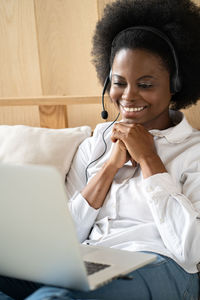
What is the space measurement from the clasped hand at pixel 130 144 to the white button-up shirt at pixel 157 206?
0.12 ft

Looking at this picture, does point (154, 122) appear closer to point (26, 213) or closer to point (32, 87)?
point (26, 213)

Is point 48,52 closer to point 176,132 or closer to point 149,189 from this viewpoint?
point 176,132

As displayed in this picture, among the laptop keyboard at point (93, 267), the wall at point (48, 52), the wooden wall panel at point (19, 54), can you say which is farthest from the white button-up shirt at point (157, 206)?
the wooden wall panel at point (19, 54)

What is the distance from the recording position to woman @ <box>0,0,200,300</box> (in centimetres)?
132

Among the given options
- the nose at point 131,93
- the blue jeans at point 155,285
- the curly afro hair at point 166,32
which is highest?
the curly afro hair at point 166,32

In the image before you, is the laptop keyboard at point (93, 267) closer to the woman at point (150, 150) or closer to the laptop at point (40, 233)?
the laptop at point (40, 233)

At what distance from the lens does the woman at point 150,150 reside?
132 cm

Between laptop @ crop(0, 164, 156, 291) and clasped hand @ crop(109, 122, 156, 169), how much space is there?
0.47 m

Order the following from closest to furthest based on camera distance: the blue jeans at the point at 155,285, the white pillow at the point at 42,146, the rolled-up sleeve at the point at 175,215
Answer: the blue jeans at the point at 155,285 → the rolled-up sleeve at the point at 175,215 → the white pillow at the point at 42,146

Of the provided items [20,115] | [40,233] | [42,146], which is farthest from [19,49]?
[40,233]

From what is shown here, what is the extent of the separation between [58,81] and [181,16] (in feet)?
2.99

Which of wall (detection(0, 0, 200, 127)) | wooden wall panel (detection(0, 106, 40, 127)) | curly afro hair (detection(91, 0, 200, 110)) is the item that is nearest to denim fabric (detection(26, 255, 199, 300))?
curly afro hair (detection(91, 0, 200, 110))

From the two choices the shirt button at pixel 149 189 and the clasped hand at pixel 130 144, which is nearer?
the shirt button at pixel 149 189

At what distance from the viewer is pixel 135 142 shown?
147cm
